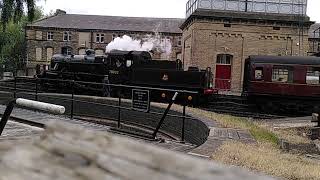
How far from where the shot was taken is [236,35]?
29781mm

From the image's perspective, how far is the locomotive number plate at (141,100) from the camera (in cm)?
1179

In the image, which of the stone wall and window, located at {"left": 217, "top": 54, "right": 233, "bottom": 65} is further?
window, located at {"left": 217, "top": 54, "right": 233, "bottom": 65}

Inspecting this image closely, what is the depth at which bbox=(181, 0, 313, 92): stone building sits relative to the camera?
1161 inches

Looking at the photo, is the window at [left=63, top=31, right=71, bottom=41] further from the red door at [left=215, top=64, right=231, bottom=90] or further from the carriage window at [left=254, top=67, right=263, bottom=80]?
the carriage window at [left=254, top=67, right=263, bottom=80]

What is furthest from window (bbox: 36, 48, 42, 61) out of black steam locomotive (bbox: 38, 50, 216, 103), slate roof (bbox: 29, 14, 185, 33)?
black steam locomotive (bbox: 38, 50, 216, 103)

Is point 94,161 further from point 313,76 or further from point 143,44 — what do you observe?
point 143,44

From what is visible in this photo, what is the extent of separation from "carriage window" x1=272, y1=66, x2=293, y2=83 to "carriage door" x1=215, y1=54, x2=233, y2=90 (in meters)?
6.51

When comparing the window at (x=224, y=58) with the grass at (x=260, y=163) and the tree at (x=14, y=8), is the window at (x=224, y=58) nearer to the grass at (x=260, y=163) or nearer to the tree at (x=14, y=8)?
the tree at (x=14, y=8)

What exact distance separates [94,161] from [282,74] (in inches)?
915

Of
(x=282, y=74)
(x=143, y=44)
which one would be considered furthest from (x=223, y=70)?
(x=143, y=44)

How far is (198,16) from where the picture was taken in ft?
96.2

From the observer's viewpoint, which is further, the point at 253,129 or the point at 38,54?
the point at 38,54

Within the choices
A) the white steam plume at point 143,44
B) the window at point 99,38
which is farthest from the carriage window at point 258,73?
the window at point 99,38

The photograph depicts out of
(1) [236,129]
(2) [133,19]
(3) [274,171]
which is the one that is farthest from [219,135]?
(2) [133,19]
